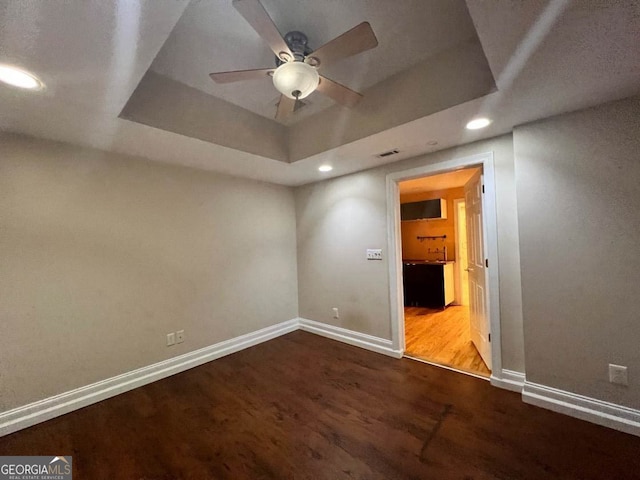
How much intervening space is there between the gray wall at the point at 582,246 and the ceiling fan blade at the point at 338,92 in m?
1.45

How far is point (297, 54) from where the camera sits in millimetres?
1549

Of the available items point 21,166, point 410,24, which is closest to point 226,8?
point 410,24

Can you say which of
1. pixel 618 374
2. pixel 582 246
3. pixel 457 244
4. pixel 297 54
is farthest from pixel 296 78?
pixel 457 244

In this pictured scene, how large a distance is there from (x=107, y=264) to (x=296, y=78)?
2.35 metres

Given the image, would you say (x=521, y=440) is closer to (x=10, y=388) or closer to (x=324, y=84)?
(x=324, y=84)

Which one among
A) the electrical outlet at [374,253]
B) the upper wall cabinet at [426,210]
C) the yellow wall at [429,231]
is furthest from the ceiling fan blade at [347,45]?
the yellow wall at [429,231]

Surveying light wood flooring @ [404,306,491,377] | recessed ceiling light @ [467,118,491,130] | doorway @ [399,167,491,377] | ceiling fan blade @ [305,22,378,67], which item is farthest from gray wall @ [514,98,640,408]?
ceiling fan blade @ [305,22,378,67]

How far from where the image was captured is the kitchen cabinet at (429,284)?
15.5 ft

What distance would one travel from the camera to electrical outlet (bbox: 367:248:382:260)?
309 cm

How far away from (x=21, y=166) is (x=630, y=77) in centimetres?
422

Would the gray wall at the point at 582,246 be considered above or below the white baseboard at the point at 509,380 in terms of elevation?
above

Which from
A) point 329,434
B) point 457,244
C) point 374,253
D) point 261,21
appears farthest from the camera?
point 457,244

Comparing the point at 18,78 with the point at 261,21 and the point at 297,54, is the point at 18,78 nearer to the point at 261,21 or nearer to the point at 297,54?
the point at 261,21

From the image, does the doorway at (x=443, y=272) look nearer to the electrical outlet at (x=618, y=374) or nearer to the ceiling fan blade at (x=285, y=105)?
the electrical outlet at (x=618, y=374)
